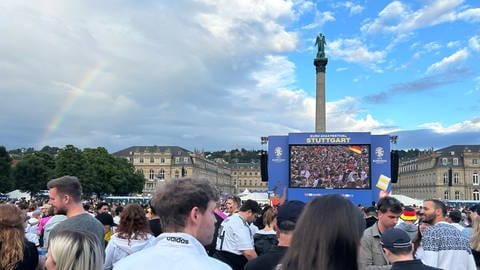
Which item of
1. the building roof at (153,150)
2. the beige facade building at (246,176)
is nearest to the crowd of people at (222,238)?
the building roof at (153,150)

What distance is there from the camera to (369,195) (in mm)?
36875

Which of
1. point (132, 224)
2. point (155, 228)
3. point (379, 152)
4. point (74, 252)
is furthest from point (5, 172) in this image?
point (74, 252)

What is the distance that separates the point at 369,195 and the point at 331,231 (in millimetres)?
35859

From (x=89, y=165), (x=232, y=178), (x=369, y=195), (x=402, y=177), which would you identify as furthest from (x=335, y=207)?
(x=232, y=178)

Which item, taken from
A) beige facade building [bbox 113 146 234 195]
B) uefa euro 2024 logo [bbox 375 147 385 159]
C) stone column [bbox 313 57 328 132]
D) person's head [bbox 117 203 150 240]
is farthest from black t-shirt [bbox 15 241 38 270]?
beige facade building [bbox 113 146 234 195]

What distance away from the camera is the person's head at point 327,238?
237 cm

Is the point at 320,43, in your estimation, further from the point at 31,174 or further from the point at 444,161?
the point at 444,161

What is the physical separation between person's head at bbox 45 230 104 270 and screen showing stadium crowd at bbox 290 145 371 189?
1391 inches

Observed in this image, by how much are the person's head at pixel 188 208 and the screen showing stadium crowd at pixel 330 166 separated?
1406 inches

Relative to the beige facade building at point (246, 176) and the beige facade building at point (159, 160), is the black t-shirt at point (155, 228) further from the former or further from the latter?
the beige facade building at point (246, 176)

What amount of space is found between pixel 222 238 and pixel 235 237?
257mm

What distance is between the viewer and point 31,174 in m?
65.0

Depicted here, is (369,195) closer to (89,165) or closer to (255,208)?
(255,208)

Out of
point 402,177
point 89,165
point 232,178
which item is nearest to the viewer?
point 89,165
